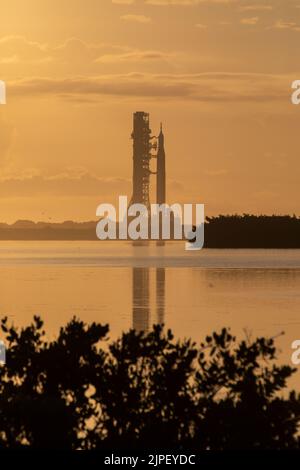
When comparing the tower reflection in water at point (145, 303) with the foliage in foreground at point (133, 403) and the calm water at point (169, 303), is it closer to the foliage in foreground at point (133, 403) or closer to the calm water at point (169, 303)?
the calm water at point (169, 303)

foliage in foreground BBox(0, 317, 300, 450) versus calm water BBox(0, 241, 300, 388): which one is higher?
calm water BBox(0, 241, 300, 388)

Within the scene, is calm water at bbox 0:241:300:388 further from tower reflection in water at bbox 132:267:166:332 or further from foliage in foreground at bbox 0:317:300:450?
foliage in foreground at bbox 0:317:300:450

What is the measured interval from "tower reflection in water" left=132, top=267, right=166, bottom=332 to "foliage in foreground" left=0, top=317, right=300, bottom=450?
1608 centimetres

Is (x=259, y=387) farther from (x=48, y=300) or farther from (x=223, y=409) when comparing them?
(x=48, y=300)

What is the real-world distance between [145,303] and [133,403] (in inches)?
1373

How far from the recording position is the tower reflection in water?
1371 inches

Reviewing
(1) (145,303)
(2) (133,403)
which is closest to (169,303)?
(1) (145,303)

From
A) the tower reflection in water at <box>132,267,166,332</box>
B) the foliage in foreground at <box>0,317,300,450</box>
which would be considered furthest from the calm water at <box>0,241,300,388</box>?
the foliage in foreground at <box>0,317,300,450</box>

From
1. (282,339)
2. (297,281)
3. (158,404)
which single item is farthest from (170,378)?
(297,281)

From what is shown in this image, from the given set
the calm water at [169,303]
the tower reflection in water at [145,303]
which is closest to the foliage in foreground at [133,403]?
the calm water at [169,303]

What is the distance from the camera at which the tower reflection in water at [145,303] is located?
34812mm

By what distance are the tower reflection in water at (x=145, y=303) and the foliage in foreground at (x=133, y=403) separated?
16.1 m
